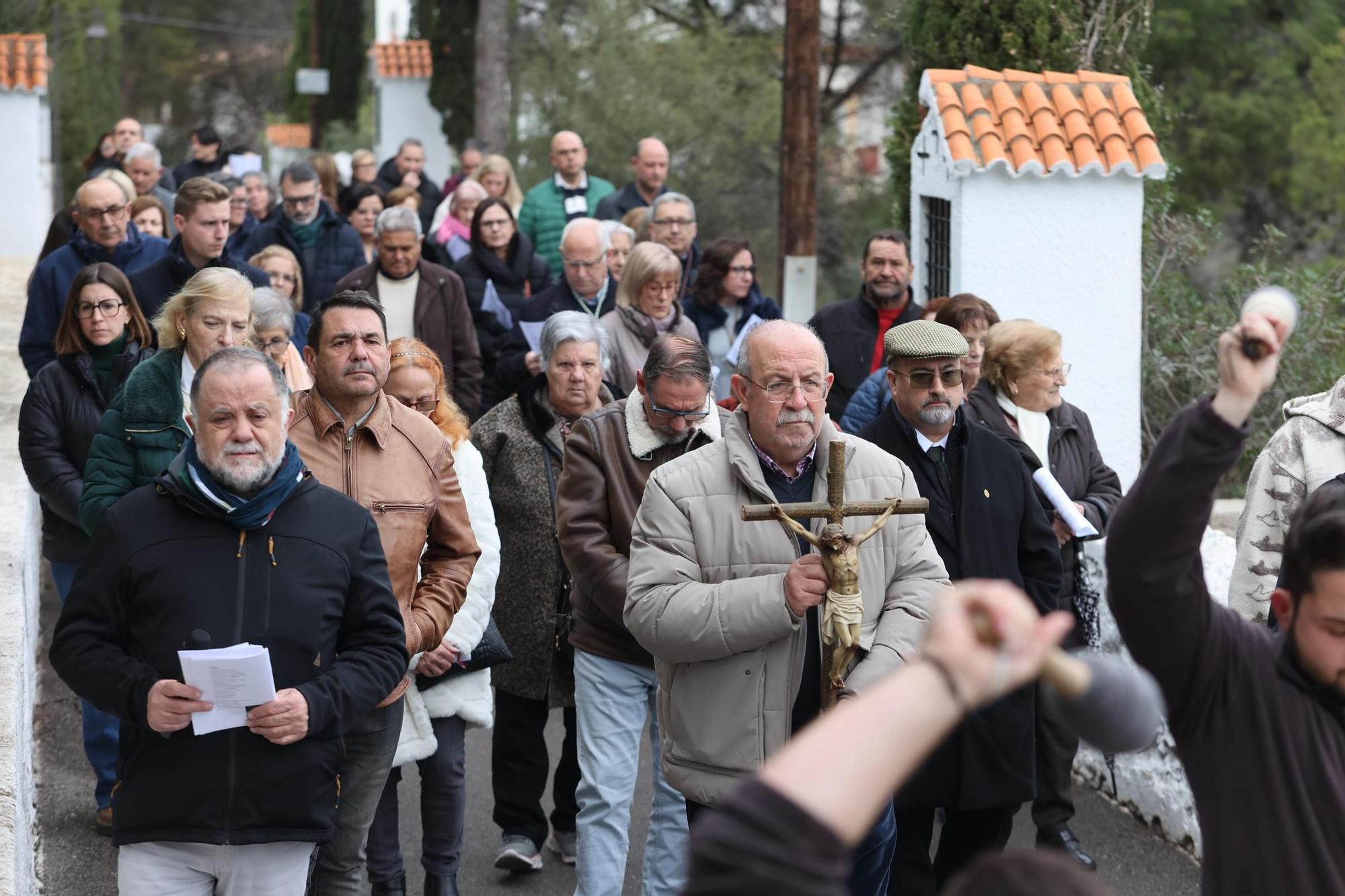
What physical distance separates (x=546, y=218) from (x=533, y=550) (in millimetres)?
6059

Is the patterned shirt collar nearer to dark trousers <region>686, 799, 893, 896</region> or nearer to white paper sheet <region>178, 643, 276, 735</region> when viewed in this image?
dark trousers <region>686, 799, 893, 896</region>

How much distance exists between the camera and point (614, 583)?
5.20m

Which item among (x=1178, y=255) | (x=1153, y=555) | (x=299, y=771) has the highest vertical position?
(x=1178, y=255)

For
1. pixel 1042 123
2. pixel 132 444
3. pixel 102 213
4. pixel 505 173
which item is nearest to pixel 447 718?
pixel 132 444

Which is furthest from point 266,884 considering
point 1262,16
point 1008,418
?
point 1262,16

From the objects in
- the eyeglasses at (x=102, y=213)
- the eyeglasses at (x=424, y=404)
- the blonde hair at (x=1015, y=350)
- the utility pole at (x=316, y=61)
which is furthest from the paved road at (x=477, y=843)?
the utility pole at (x=316, y=61)

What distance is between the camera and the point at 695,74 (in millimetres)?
25047

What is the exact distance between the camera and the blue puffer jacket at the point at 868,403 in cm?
648

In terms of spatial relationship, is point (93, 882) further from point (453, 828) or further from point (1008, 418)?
point (1008, 418)

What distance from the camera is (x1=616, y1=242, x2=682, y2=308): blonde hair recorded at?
7.53m

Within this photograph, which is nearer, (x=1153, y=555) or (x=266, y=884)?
(x=1153, y=555)

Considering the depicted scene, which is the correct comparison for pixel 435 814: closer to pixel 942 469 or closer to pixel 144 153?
pixel 942 469

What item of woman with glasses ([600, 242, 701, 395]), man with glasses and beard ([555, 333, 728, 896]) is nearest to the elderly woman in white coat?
man with glasses and beard ([555, 333, 728, 896])

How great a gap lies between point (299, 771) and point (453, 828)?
1678 millimetres
